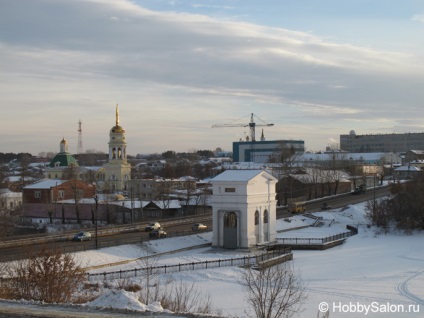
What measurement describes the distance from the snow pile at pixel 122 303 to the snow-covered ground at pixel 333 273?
3 cm

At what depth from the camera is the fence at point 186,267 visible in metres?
29.6

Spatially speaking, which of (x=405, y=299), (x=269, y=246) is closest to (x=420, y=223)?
(x=269, y=246)

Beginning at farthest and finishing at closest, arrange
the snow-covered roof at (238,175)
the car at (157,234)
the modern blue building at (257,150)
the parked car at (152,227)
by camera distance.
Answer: the modern blue building at (257,150), the parked car at (152,227), the car at (157,234), the snow-covered roof at (238,175)

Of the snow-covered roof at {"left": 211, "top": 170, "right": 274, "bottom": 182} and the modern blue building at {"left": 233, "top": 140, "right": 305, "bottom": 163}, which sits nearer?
the snow-covered roof at {"left": 211, "top": 170, "right": 274, "bottom": 182}

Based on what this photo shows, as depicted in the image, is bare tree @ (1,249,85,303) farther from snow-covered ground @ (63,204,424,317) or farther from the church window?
the church window

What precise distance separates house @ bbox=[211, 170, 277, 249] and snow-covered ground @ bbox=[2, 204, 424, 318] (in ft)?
5.12

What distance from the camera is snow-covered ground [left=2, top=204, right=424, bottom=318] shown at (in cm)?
2389

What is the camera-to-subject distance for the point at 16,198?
77.9 metres

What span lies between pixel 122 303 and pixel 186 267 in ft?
55.0

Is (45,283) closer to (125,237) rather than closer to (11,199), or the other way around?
(125,237)

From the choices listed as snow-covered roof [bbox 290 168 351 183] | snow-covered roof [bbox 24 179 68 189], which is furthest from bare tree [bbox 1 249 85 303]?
snow-covered roof [bbox 290 168 351 183]

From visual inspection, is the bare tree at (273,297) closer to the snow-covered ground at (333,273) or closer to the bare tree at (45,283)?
the snow-covered ground at (333,273)

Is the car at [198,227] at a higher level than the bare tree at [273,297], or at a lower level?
lower

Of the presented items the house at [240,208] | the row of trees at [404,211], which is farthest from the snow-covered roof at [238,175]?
the row of trees at [404,211]
